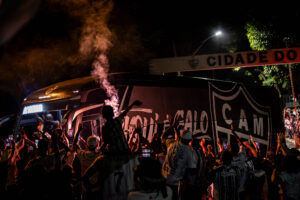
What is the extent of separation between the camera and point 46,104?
8.48 meters

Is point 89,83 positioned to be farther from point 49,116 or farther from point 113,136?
point 113,136

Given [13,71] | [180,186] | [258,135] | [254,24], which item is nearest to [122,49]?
[13,71]

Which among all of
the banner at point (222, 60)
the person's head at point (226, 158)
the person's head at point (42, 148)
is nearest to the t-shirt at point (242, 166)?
the person's head at point (226, 158)

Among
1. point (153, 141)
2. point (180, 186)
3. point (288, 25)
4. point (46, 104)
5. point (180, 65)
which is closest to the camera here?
point (180, 186)

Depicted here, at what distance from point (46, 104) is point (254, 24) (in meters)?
12.3

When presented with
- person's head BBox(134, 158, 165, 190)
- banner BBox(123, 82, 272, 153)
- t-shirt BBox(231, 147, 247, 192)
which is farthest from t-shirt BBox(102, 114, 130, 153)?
banner BBox(123, 82, 272, 153)

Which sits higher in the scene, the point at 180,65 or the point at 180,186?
the point at 180,65

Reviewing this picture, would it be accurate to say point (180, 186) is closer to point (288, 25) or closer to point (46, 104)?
point (46, 104)

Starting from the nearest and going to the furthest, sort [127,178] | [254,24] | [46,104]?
[127,178]
[46,104]
[254,24]

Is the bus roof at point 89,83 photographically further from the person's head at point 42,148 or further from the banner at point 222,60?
the person's head at point 42,148

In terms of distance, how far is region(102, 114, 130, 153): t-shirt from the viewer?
3455 mm

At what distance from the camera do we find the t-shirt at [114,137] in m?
3.46

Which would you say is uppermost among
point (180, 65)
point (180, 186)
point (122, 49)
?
point (122, 49)

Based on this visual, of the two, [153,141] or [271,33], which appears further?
[271,33]
